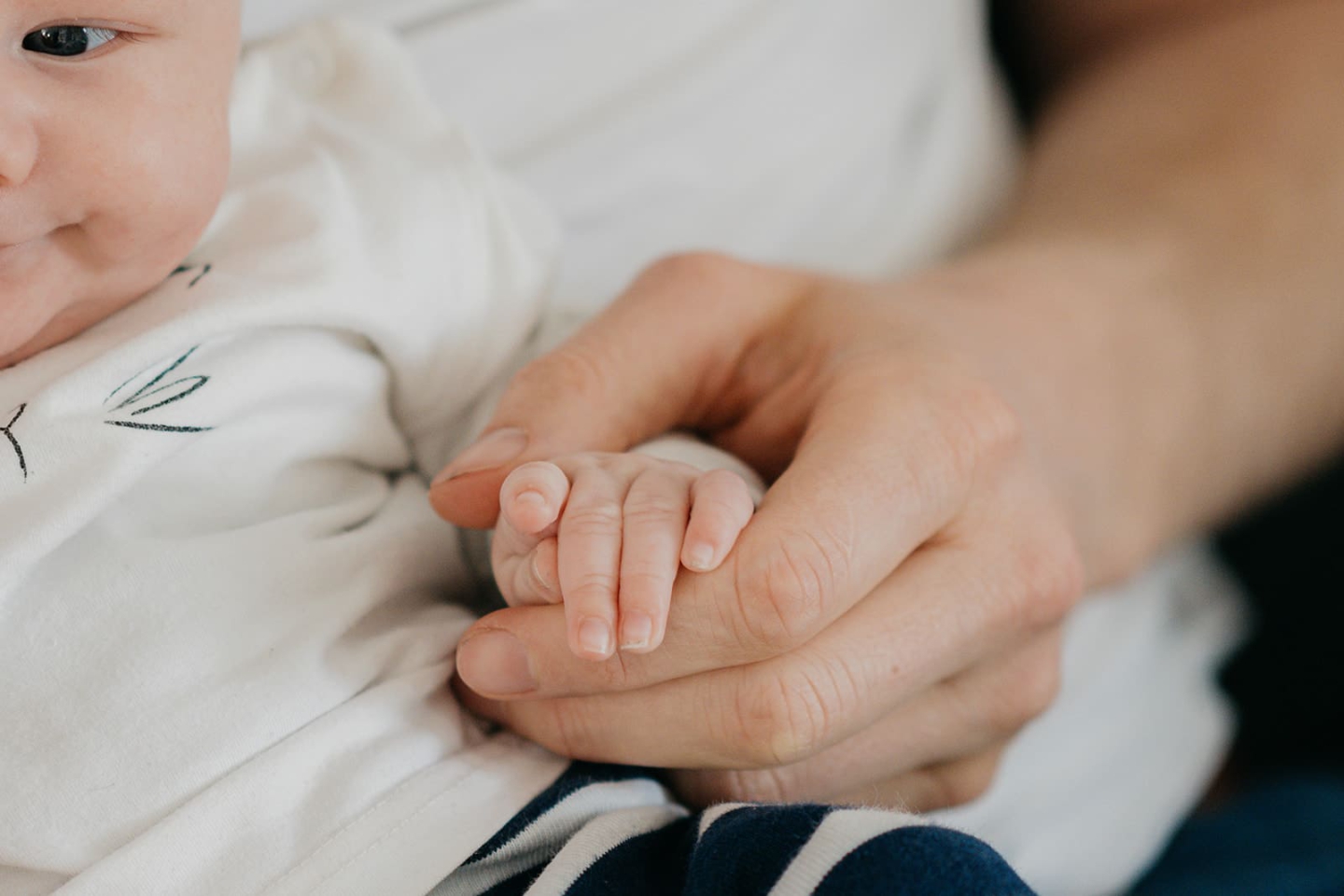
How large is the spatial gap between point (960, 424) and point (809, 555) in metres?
0.14

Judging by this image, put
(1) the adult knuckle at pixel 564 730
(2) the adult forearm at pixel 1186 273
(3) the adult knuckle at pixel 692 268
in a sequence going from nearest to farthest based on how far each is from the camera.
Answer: (1) the adult knuckle at pixel 564 730 < (3) the adult knuckle at pixel 692 268 < (2) the adult forearm at pixel 1186 273

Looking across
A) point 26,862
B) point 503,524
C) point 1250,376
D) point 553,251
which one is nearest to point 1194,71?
point 1250,376

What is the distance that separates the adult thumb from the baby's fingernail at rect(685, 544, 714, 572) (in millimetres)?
109

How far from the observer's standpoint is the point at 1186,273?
2.95ft

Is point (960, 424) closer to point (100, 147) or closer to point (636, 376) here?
point (636, 376)

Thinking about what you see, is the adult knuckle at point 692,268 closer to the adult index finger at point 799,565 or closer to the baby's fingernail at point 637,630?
the adult index finger at point 799,565

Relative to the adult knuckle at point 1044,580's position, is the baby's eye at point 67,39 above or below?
above

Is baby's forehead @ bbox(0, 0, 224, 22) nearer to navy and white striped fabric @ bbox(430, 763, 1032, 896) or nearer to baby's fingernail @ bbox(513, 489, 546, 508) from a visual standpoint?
baby's fingernail @ bbox(513, 489, 546, 508)

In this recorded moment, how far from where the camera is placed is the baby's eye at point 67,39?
467 millimetres

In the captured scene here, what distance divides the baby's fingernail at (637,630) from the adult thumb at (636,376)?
0.12m

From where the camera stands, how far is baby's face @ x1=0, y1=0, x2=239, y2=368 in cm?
46

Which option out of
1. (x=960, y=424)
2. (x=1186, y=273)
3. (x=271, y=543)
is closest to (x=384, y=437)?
(x=271, y=543)

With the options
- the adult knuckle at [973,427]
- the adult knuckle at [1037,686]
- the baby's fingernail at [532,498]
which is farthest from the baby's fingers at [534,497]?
the adult knuckle at [1037,686]

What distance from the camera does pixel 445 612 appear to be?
61cm
